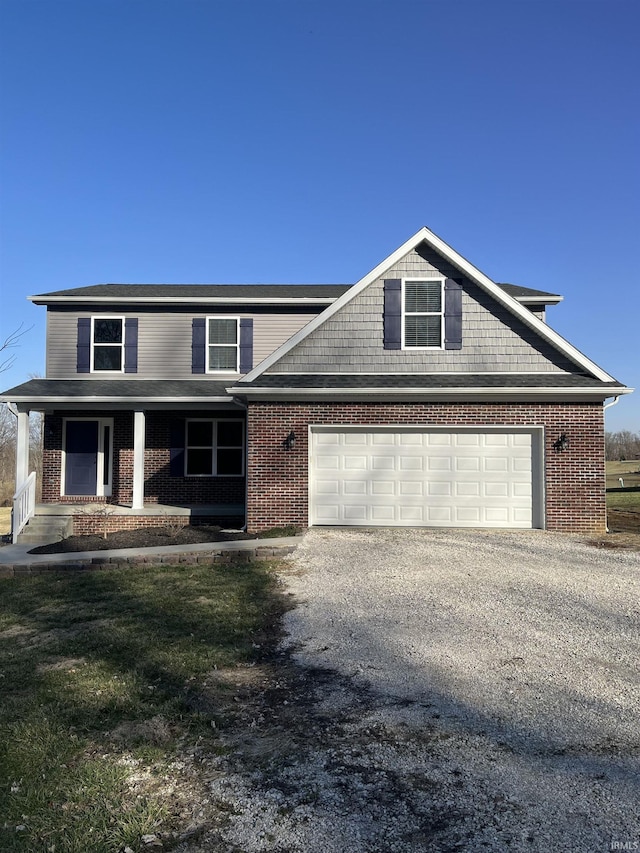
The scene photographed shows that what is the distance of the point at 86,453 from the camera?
49.5 ft

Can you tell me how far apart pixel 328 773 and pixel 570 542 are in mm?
8613

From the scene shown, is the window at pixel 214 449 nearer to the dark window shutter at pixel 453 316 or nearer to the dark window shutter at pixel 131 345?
the dark window shutter at pixel 131 345

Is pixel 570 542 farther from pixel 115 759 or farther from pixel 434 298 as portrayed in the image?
pixel 115 759

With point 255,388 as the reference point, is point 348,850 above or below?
below

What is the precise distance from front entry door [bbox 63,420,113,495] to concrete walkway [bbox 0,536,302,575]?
4.49 m

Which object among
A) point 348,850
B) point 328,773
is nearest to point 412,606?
point 328,773

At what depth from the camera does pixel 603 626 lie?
6.00 meters

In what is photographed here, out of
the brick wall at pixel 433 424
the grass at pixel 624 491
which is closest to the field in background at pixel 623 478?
the grass at pixel 624 491

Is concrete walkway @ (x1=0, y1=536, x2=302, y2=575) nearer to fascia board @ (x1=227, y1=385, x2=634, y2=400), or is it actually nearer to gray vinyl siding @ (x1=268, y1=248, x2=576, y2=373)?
fascia board @ (x1=227, y1=385, x2=634, y2=400)

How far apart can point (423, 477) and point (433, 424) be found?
1.10 m

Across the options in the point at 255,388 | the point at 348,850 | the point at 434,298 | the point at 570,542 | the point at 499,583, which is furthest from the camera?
the point at 434,298

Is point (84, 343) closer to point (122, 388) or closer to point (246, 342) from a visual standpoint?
point (122, 388)

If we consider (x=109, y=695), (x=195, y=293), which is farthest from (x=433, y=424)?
(x=109, y=695)

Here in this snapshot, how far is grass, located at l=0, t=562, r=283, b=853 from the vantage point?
2922 millimetres
